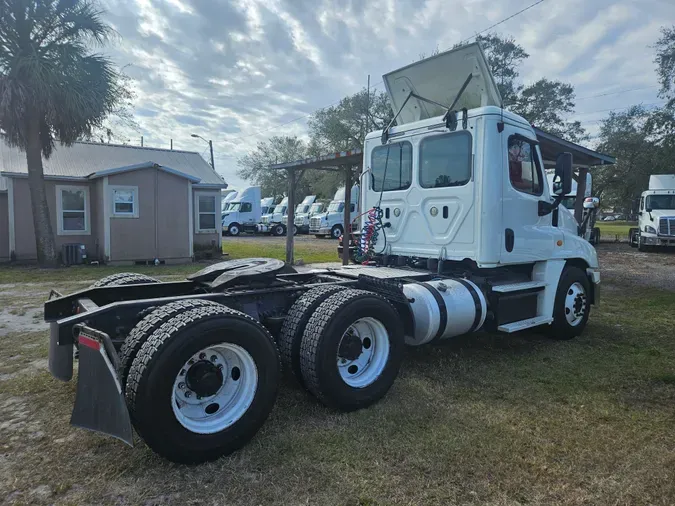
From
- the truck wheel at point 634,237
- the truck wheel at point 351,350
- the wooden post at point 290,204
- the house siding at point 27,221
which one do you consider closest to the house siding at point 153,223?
the house siding at point 27,221

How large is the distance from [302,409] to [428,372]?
149 cm

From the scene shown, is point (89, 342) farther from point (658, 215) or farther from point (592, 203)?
point (658, 215)

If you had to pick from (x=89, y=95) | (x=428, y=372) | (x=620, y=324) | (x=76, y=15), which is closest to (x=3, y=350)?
(x=428, y=372)

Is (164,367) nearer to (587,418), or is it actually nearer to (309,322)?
(309,322)


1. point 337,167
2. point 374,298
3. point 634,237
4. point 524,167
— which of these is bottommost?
point 374,298

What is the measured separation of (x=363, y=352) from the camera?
13.0 feet

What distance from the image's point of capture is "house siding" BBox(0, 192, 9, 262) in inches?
549

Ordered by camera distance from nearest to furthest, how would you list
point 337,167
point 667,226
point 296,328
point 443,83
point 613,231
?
point 296,328, point 443,83, point 337,167, point 667,226, point 613,231

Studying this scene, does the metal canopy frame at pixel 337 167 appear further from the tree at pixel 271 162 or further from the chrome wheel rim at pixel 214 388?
the tree at pixel 271 162

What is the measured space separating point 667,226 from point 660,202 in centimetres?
126

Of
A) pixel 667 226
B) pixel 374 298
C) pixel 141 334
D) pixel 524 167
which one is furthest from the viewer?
pixel 667 226

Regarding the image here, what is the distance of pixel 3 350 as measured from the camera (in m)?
5.16

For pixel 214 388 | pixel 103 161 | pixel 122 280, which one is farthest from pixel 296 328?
pixel 103 161

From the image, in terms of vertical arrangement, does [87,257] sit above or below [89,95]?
below
